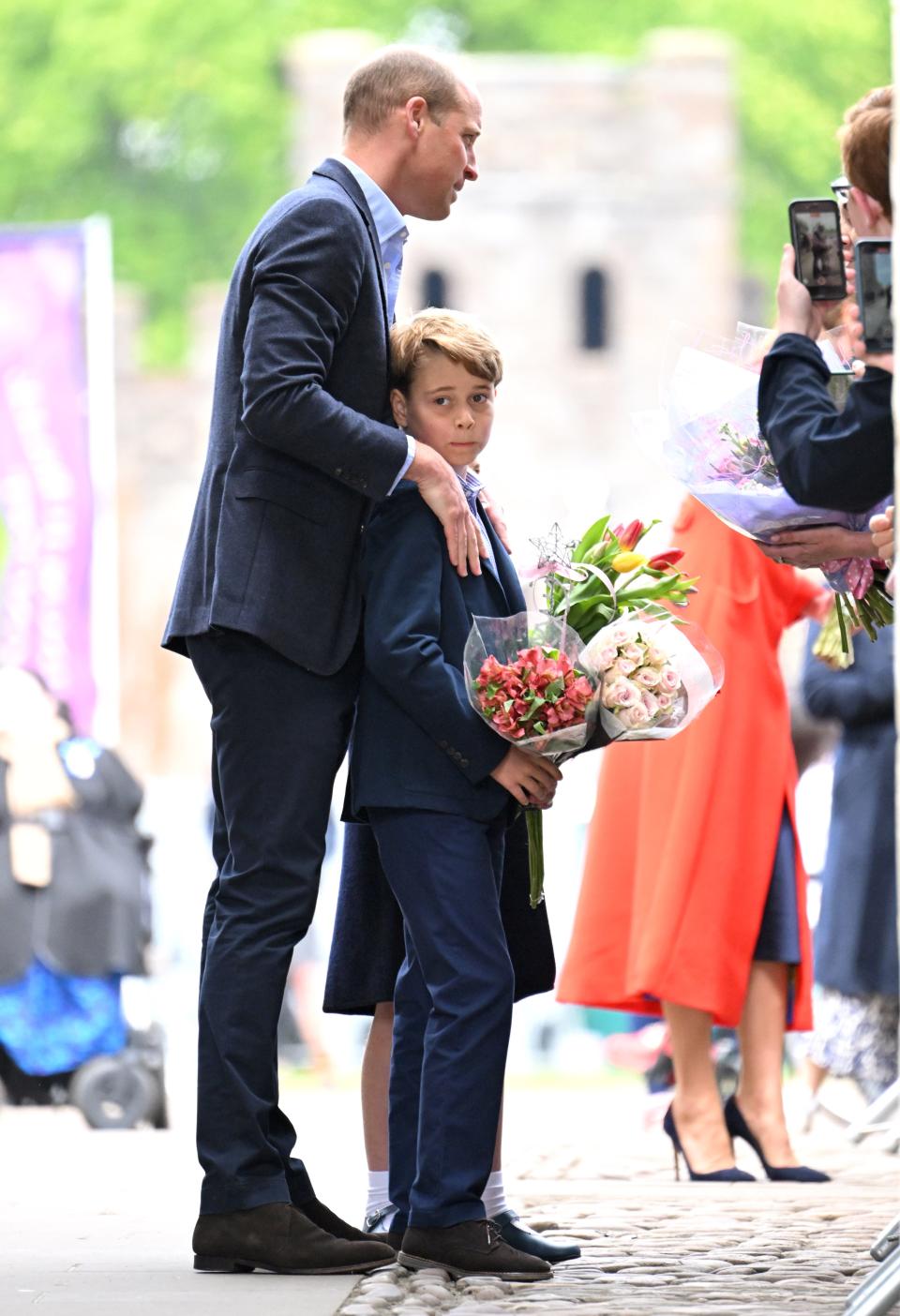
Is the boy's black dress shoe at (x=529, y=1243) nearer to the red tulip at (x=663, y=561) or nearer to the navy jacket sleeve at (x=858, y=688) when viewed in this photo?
the red tulip at (x=663, y=561)

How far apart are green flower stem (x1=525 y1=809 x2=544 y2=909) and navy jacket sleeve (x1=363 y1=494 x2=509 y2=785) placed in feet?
0.73

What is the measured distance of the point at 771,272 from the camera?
43.3 meters

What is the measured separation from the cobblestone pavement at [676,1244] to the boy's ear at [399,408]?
1.42 m

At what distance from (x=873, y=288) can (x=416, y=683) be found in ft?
3.42

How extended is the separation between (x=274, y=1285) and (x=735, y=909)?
2.09 m

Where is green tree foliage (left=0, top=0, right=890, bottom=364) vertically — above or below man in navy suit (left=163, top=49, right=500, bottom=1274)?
above

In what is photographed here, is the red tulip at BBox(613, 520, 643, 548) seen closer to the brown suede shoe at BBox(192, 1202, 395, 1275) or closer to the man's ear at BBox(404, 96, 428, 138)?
the man's ear at BBox(404, 96, 428, 138)

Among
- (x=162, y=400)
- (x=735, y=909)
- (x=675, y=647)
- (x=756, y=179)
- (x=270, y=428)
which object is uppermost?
(x=756, y=179)

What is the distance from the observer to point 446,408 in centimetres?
432

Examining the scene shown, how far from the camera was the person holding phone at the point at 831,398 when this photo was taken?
141 inches

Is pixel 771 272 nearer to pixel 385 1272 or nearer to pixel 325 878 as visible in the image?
pixel 325 878

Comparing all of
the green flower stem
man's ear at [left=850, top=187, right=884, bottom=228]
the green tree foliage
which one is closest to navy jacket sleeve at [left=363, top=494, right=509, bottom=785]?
the green flower stem

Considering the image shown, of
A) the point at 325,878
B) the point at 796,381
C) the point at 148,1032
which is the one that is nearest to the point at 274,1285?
the point at 796,381

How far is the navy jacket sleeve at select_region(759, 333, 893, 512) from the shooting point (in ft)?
11.8
